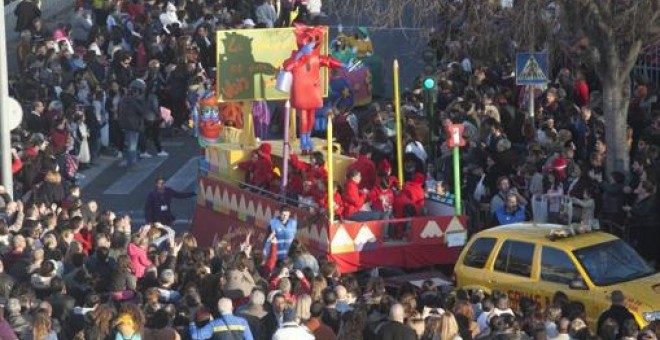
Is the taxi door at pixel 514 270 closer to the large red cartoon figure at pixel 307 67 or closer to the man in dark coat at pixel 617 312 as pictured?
the man in dark coat at pixel 617 312

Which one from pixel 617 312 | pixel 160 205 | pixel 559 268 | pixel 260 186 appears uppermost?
pixel 260 186

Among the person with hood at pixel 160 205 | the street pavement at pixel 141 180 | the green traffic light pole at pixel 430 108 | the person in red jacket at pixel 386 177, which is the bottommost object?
the street pavement at pixel 141 180

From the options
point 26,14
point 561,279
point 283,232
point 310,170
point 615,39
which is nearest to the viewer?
point 561,279

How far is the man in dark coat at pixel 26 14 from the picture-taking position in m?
38.1

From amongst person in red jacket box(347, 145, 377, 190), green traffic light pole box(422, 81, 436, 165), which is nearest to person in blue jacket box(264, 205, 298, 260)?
person in red jacket box(347, 145, 377, 190)

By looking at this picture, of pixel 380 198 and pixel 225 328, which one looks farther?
pixel 380 198

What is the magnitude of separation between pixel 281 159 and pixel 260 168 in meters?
0.63

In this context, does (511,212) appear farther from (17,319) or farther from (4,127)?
(17,319)

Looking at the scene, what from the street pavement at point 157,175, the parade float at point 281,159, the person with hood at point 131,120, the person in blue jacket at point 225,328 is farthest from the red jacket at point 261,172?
the person in blue jacket at point 225,328

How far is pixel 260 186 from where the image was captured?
2461 centimetres

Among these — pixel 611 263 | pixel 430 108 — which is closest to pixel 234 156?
pixel 430 108

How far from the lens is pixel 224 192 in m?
25.2

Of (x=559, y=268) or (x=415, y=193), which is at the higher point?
(x=415, y=193)

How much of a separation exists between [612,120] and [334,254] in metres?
4.47
